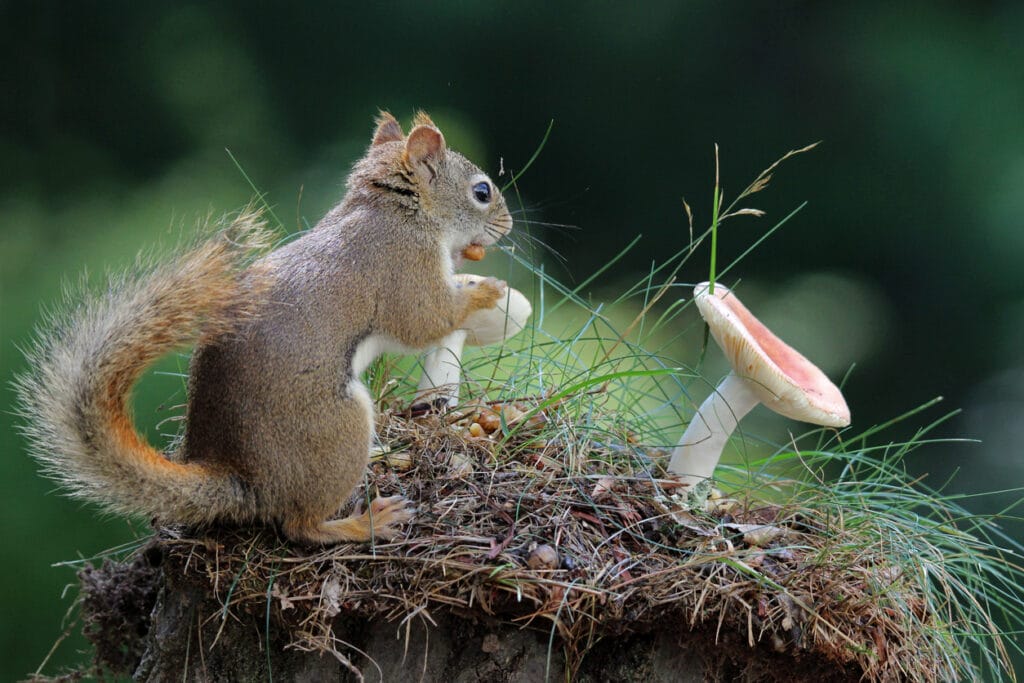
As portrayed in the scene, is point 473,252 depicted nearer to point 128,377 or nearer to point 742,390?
point 742,390

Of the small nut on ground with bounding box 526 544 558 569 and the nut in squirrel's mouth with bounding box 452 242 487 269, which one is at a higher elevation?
the nut in squirrel's mouth with bounding box 452 242 487 269

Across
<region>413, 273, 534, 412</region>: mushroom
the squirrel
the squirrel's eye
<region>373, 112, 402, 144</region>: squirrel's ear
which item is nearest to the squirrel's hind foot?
the squirrel

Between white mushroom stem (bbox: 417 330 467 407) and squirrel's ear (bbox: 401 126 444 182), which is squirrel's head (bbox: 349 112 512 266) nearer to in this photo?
squirrel's ear (bbox: 401 126 444 182)

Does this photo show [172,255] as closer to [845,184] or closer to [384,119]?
[384,119]

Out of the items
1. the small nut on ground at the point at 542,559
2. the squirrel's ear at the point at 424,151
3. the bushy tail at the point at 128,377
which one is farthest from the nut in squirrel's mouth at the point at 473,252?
the small nut on ground at the point at 542,559

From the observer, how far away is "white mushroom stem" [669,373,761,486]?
1871 millimetres

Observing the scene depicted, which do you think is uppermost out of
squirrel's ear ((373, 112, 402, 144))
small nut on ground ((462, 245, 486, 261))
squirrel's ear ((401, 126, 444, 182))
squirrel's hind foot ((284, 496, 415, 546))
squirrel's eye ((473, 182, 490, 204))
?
squirrel's ear ((373, 112, 402, 144))

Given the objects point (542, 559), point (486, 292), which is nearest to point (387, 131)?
point (486, 292)

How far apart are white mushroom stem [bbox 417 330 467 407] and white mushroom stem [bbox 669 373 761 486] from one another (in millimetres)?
488

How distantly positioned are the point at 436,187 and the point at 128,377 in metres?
0.66

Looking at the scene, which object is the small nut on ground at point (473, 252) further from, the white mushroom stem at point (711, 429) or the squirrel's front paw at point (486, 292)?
the white mushroom stem at point (711, 429)

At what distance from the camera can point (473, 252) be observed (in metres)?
2.05

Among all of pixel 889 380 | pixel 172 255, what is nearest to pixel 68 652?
pixel 172 255

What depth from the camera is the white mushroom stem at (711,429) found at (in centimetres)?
187
